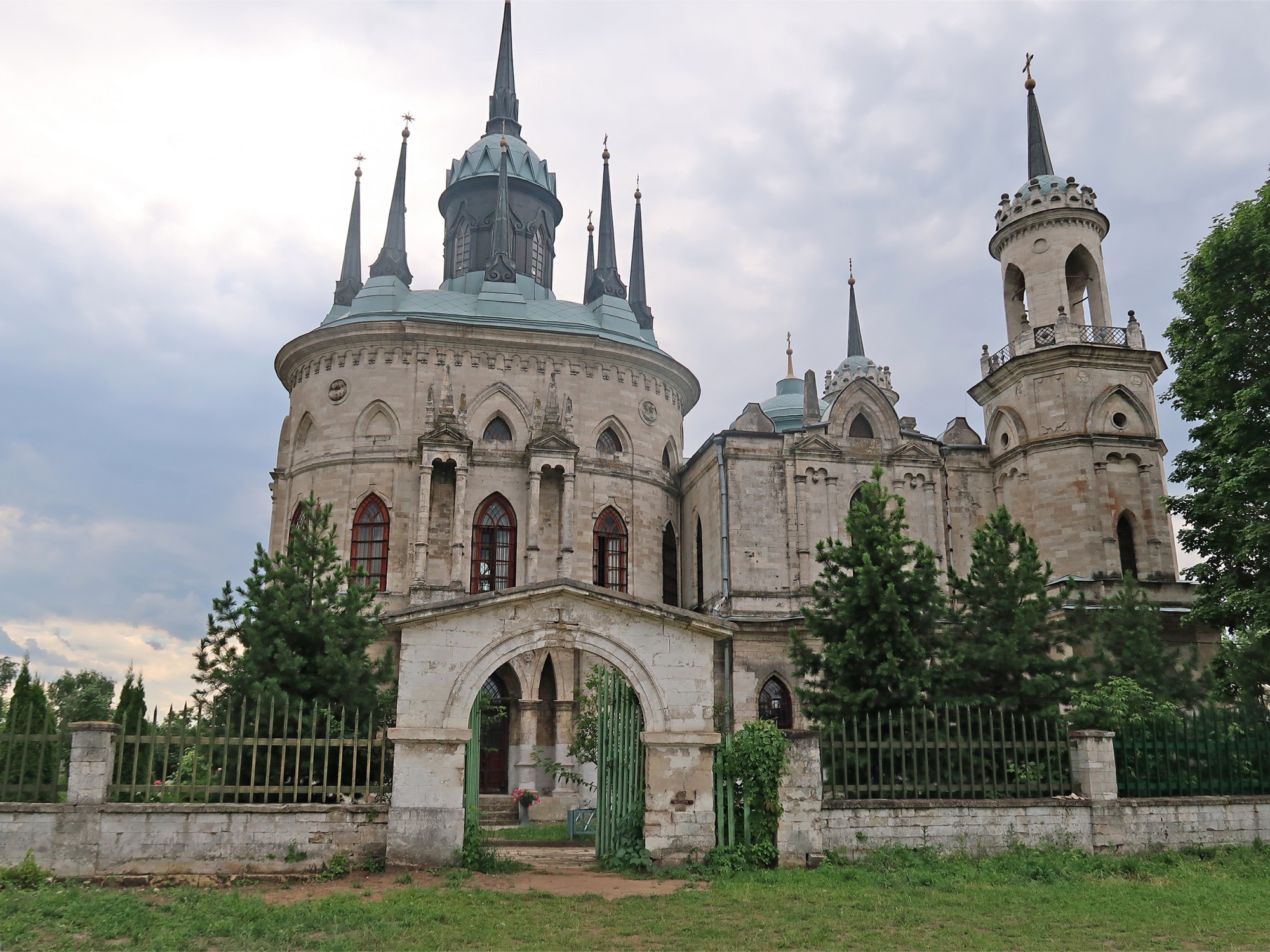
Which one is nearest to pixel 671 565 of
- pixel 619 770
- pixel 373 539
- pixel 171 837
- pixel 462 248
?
pixel 373 539

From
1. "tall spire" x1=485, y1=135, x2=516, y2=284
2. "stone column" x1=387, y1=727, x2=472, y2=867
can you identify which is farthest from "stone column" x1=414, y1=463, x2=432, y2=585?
"stone column" x1=387, y1=727, x2=472, y2=867

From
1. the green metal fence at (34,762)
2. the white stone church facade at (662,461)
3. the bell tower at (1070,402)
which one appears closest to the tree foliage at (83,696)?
the green metal fence at (34,762)

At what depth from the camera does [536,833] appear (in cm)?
2034

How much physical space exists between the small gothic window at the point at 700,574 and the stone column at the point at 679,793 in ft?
46.0

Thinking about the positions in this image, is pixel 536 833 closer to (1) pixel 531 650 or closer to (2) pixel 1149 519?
(1) pixel 531 650

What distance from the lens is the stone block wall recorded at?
12492 mm

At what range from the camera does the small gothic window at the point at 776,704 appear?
26297 millimetres

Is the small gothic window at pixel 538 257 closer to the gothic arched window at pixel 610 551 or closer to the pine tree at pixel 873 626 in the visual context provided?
the gothic arched window at pixel 610 551

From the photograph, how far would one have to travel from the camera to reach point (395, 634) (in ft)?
49.1

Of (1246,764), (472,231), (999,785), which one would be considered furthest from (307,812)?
(472,231)

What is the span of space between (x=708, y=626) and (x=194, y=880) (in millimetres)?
7385

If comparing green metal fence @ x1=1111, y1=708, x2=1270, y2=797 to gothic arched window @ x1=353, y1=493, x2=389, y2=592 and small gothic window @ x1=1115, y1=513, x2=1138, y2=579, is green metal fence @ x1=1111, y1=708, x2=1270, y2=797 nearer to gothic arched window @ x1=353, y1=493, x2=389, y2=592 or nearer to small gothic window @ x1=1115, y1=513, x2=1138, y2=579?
small gothic window @ x1=1115, y1=513, x2=1138, y2=579

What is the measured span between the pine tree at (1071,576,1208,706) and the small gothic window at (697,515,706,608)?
11229 millimetres

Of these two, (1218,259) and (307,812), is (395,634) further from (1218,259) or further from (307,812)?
(1218,259)
